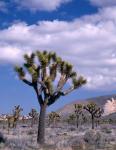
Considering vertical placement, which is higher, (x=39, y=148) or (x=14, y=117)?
(x=14, y=117)

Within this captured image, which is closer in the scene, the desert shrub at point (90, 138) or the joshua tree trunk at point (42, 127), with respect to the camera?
the joshua tree trunk at point (42, 127)

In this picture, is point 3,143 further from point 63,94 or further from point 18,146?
point 63,94

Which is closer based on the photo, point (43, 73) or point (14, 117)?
point (43, 73)

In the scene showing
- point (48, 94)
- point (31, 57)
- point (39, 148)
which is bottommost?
point (39, 148)

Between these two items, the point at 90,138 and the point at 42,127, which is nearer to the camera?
the point at 42,127

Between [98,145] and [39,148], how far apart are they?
523 centimetres

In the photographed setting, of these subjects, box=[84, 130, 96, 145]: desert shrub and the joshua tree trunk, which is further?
box=[84, 130, 96, 145]: desert shrub

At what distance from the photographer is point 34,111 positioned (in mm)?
79062

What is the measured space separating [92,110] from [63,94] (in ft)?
121

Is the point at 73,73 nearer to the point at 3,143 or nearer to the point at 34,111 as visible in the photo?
the point at 3,143

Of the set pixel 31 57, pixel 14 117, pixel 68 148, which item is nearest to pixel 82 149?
pixel 68 148

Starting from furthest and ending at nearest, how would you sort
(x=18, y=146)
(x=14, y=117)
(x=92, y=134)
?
(x=14, y=117)
(x=92, y=134)
(x=18, y=146)

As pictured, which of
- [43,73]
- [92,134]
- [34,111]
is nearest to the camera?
[43,73]

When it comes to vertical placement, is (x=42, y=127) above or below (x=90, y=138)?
above
